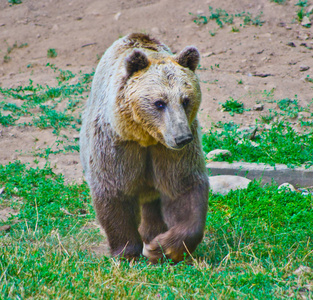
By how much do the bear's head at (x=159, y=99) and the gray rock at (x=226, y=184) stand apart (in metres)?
→ 2.13

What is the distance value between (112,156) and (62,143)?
342 cm

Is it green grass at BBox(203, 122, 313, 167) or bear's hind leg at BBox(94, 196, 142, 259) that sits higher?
bear's hind leg at BBox(94, 196, 142, 259)

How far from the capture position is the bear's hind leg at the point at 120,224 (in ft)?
15.6

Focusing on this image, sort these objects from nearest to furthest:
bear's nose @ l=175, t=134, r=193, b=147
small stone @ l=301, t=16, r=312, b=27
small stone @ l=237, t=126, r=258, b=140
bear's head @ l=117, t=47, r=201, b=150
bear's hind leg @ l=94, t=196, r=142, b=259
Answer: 1. bear's nose @ l=175, t=134, r=193, b=147
2. bear's head @ l=117, t=47, r=201, b=150
3. bear's hind leg @ l=94, t=196, r=142, b=259
4. small stone @ l=237, t=126, r=258, b=140
5. small stone @ l=301, t=16, r=312, b=27

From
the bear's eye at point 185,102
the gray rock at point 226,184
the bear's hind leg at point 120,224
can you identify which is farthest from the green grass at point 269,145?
the bear's eye at point 185,102

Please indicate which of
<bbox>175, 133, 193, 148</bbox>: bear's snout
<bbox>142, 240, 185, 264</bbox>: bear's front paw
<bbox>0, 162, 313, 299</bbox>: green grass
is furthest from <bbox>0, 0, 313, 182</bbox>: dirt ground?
<bbox>175, 133, 193, 148</bbox>: bear's snout

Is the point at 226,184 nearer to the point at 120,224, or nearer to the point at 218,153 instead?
the point at 218,153

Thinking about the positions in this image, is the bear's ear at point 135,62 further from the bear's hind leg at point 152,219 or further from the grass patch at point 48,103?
the grass patch at point 48,103

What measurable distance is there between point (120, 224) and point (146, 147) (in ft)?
2.82

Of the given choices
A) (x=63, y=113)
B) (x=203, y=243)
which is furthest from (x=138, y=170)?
(x=63, y=113)

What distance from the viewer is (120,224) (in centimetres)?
478

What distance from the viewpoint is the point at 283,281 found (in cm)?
384

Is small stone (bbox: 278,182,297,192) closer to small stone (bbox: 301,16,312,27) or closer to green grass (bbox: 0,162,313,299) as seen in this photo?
green grass (bbox: 0,162,313,299)

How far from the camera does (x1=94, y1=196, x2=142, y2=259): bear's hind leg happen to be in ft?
15.6
